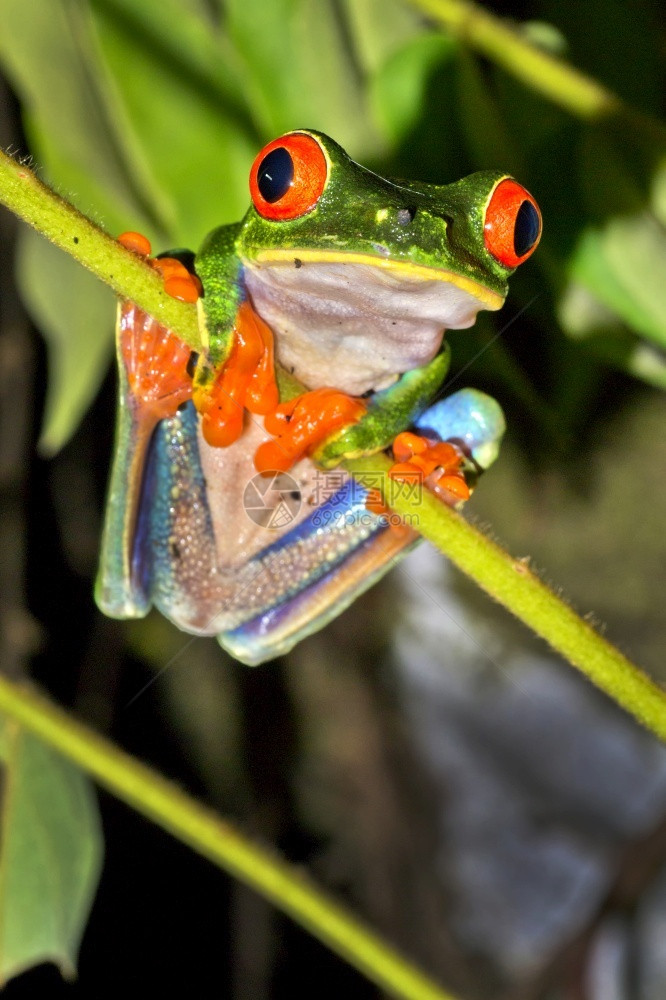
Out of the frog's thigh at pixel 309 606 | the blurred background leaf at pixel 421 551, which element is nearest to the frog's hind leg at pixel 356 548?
the frog's thigh at pixel 309 606

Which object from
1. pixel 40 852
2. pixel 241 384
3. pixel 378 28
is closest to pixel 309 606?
pixel 241 384

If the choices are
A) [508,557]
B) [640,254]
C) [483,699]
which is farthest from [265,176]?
[483,699]

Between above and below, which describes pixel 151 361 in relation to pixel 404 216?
below

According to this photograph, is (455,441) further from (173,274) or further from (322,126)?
(322,126)

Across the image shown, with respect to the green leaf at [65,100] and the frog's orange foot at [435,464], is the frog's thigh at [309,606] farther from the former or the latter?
the green leaf at [65,100]

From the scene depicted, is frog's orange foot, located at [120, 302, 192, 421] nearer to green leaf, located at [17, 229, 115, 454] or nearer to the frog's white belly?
the frog's white belly

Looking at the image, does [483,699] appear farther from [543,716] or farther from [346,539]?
[346,539]

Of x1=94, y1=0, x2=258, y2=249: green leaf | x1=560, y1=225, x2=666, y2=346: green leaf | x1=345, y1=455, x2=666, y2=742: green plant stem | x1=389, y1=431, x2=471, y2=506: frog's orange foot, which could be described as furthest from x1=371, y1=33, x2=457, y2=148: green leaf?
x1=345, y1=455, x2=666, y2=742: green plant stem
